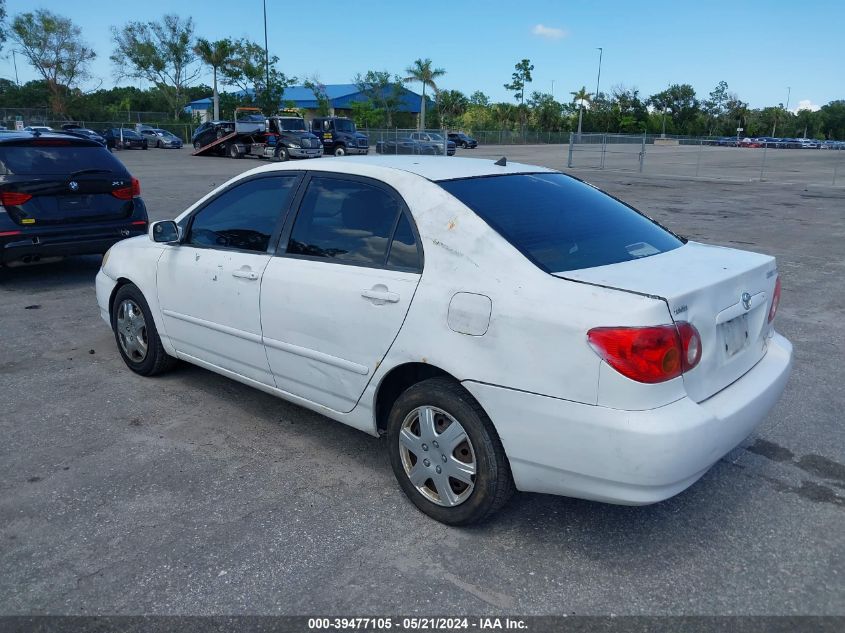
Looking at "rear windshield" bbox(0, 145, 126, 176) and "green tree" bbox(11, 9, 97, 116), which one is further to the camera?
"green tree" bbox(11, 9, 97, 116)

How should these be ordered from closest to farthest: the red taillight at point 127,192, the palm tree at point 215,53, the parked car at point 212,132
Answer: the red taillight at point 127,192
the parked car at point 212,132
the palm tree at point 215,53

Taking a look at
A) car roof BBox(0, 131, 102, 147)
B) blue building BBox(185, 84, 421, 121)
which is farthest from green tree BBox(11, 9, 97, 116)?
car roof BBox(0, 131, 102, 147)

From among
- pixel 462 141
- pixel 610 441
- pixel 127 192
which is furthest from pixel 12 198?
pixel 462 141

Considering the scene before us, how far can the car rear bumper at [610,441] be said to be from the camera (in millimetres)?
2715

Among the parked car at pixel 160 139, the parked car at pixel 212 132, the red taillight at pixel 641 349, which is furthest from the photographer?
the parked car at pixel 160 139

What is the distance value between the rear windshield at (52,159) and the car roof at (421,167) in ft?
14.4

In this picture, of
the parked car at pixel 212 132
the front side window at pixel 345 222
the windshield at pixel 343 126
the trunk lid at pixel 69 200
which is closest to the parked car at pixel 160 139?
the parked car at pixel 212 132

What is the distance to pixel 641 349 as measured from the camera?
2.71m

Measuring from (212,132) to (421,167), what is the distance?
3666 centimetres

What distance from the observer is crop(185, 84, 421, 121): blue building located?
7382 cm

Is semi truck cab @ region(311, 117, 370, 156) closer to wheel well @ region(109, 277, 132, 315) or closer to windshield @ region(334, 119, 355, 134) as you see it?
windshield @ region(334, 119, 355, 134)

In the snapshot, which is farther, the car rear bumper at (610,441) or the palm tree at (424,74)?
the palm tree at (424,74)

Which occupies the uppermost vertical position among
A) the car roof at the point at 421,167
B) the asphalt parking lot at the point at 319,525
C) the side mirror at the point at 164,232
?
the car roof at the point at 421,167

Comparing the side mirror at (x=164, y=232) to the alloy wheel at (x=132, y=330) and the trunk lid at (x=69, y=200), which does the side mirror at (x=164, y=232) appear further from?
the trunk lid at (x=69, y=200)
